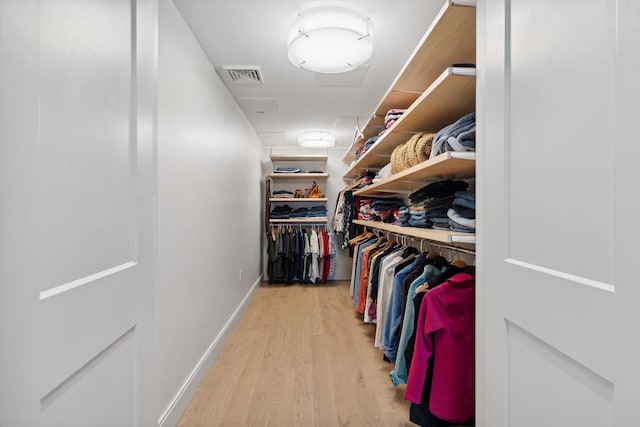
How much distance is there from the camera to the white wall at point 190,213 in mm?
1545

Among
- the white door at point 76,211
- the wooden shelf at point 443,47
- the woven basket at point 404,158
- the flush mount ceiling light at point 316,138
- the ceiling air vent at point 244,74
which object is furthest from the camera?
the flush mount ceiling light at point 316,138

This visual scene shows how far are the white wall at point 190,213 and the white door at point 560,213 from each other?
1348 mm

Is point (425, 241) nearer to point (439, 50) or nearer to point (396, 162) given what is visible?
point (396, 162)

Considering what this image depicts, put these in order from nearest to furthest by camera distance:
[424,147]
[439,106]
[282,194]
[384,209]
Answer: [439,106] < [424,147] < [384,209] < [282,194]

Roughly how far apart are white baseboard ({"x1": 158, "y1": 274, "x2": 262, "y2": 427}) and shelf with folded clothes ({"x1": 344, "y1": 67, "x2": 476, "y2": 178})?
6.58 feet

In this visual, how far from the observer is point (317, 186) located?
5062 millimetres

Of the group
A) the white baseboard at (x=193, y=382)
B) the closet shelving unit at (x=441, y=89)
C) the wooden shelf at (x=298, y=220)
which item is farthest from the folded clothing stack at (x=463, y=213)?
the wooden shelf at (x=298, y=220)

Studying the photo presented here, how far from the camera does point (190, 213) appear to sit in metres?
1.88

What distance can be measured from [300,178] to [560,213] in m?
4.59

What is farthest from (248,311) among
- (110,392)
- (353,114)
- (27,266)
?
(27,266)

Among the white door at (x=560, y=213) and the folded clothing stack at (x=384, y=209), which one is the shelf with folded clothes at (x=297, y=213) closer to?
the folded clothing stack at (x=384, y=209)

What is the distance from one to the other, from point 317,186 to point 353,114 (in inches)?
70.7

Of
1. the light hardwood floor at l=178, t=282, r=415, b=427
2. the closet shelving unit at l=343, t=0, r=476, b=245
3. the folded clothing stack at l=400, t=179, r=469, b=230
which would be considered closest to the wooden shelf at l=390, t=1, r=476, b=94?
the closet shelving unit at l=343, t=0, r=476, b=245

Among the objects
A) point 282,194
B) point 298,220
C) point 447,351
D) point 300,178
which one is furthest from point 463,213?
point 300,178
